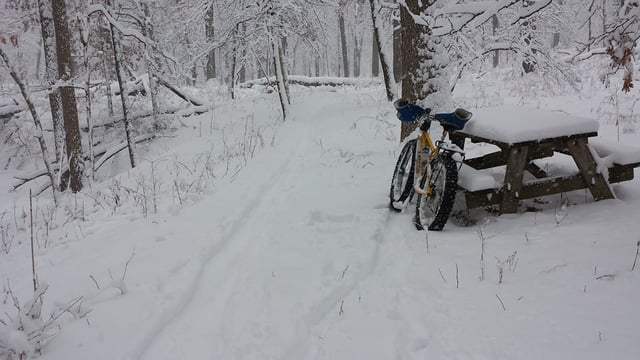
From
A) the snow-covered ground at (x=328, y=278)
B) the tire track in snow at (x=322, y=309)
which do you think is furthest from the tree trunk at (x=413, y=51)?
the tire track in snow at (x=322, y=309)

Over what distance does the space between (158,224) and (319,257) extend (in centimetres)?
219

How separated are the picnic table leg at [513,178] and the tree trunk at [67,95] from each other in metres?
10.1

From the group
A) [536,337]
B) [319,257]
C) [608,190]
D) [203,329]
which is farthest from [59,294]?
[608,190]

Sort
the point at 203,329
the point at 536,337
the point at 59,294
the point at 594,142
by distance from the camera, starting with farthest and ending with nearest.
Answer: the point at 594,142, the point at 59,294, the point at 203,329, the point at 536,337

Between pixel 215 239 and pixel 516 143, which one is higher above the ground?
pixel 516 143

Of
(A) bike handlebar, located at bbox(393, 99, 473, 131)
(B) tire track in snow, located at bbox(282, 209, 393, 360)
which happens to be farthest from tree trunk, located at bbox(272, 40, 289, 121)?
(B) tire track in snow, located at bbox(282, 209, 393, 360)

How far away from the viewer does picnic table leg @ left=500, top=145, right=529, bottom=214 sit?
14.9 ft

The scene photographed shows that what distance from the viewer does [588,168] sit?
14.9 ft

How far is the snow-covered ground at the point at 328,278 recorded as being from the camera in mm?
2822

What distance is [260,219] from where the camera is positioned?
17.9ft

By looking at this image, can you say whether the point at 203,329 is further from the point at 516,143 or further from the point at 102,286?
the point at 516,143

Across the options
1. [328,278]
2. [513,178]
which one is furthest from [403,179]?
[328,278]

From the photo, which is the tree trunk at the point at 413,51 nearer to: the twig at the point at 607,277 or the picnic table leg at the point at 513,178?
the picnic table leg at the point at 513,178

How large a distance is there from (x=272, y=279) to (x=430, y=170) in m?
2.10
